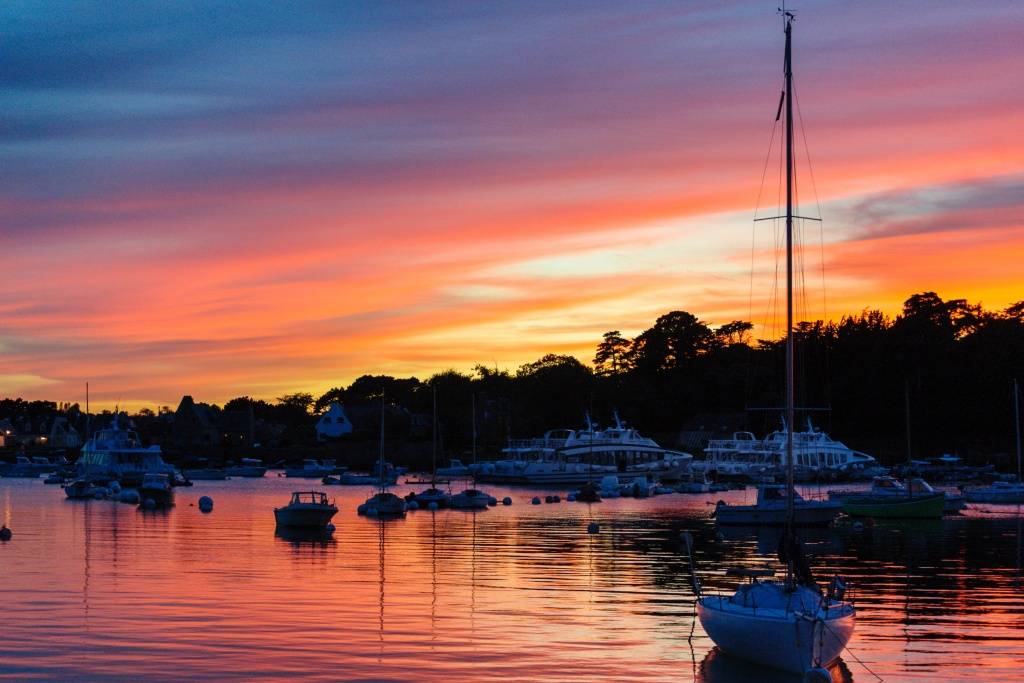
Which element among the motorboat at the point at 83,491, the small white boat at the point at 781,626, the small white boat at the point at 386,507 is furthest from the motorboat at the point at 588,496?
the small white boat at the point at 781,626

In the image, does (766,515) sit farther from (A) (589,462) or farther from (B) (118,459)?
(B) (118,459)

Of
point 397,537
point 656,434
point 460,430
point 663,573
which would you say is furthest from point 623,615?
point 460,430

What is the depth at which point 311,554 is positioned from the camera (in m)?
56.5

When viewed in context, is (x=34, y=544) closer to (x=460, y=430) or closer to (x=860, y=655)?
(x=860, y=655)

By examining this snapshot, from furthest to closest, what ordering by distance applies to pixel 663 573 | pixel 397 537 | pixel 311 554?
1. pixel 397 537
2. pixel 311 554
3. pixel 663 573

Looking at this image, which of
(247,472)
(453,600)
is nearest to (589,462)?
(247,472)

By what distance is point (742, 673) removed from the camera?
27812mm

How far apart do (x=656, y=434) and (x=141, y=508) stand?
97.4 metres

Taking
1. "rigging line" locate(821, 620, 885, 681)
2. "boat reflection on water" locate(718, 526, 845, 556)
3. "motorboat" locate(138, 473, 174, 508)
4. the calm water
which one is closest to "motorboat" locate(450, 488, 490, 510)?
the calm water

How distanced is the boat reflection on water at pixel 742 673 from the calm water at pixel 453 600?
8cm

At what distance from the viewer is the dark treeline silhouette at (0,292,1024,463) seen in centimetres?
14975

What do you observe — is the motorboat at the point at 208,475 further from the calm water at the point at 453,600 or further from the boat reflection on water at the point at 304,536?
A: the boat reflection on water at the point at 304,536

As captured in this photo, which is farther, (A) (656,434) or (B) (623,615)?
(A) (656,434)

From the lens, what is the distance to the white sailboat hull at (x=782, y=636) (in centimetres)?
2628
